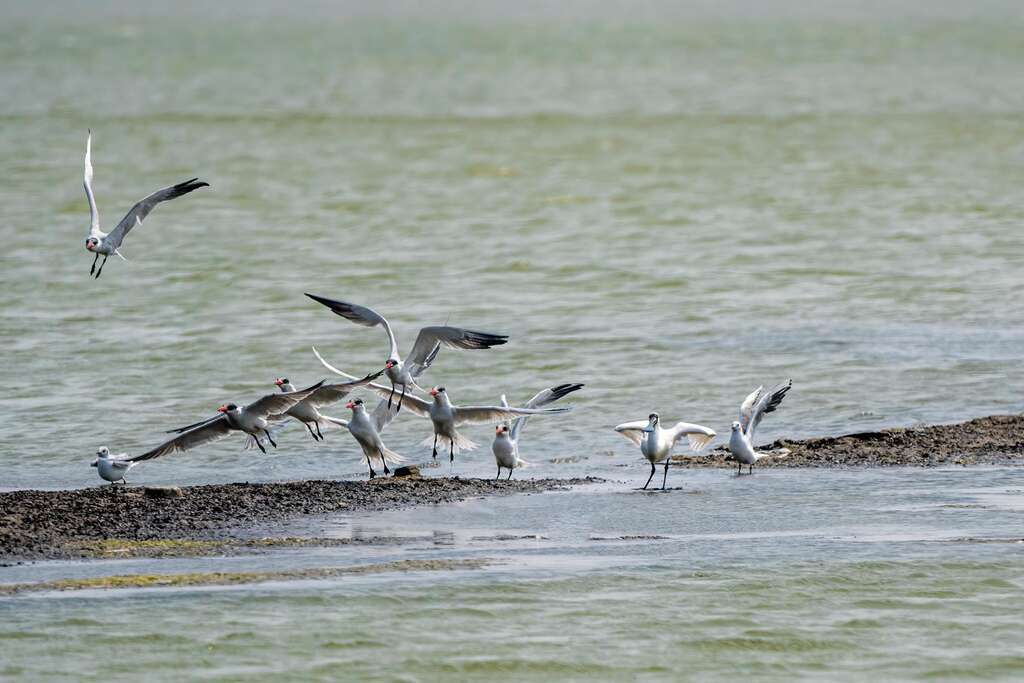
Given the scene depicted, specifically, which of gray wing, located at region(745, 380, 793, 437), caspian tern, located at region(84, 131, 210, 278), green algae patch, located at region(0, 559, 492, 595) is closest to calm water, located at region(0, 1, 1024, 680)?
green algae patch, located at region(0, 559, 492, 595)

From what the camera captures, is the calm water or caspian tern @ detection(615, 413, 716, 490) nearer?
the calm water

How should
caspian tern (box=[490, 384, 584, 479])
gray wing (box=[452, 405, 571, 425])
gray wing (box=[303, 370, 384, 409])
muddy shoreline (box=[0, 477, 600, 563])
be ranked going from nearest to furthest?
muddy shoreline (box=[0, 477, 600, 563]) < caspian tern (box=[490, 384, 584, 479]) < gray wing (box=[303, 370, 384, 409]) < gray wing (box=[452, 405, 571, 425])

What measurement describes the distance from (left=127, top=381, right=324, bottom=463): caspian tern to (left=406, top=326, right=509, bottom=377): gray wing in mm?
1063

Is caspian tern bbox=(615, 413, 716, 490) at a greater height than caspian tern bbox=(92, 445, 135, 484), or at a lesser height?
greater

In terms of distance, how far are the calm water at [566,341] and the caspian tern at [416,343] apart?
901mm

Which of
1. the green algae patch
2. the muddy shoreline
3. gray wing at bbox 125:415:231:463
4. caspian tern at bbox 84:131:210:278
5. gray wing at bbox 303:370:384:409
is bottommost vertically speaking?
the green algae patch

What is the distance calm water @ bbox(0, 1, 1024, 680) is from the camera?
1123 centimetres

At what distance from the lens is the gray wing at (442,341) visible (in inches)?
594

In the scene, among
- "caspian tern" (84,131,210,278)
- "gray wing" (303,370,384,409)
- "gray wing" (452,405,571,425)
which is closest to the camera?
"gray wing" (303,370,384,409)

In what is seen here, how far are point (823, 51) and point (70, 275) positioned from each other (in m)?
80.1

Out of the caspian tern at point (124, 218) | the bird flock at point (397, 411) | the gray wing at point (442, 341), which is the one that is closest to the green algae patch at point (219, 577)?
the bird flock at point (397, 411)

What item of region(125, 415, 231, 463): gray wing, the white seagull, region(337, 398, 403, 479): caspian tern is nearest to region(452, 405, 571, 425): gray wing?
region(337, 398, 403, 479): caspian tern

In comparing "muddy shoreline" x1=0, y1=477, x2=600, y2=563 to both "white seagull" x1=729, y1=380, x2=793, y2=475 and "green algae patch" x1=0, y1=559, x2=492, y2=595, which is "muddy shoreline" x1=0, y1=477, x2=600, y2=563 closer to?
"green algae patch" x1=0, y1=559, x2=492, y2=595

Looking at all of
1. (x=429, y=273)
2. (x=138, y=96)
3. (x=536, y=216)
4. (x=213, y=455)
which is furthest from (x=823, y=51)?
(x=213, y=455)
